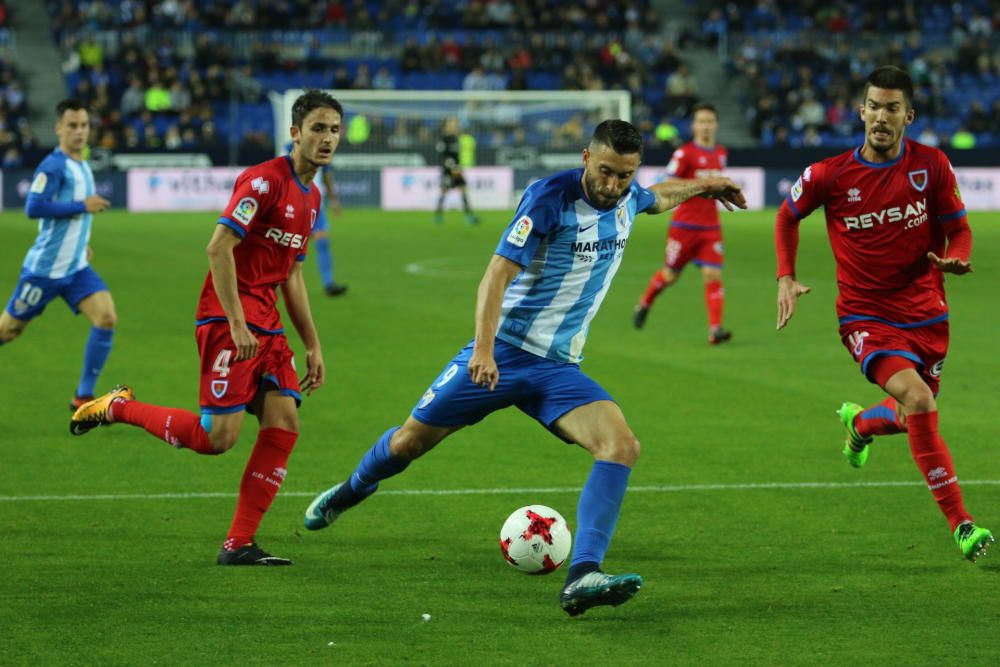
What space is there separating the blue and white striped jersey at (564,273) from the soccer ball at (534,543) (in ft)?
2.30

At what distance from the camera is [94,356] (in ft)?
34.8

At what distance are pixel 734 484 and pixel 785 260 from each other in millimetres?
1509

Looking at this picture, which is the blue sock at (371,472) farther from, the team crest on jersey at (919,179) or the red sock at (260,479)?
the team crest on jersey at (919,179)

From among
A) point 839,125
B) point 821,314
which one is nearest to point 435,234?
point 821,314

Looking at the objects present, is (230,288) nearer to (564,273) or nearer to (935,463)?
(564,273)

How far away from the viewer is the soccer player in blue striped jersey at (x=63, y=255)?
10.4m

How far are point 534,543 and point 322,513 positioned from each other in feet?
3.88

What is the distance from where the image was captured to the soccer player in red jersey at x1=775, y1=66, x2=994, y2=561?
708 cm

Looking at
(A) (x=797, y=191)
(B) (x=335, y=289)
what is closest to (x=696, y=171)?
(B) (x=335, y=289)

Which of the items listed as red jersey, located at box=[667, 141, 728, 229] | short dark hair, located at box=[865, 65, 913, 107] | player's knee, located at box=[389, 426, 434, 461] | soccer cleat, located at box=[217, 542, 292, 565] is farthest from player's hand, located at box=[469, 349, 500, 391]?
red jersey, located at box=[667, 141, 728, 229]

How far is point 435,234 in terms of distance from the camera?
29.0 m

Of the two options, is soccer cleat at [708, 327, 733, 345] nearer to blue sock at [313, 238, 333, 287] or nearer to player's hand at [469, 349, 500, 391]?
blue sock at [313, 238, 333, 287]

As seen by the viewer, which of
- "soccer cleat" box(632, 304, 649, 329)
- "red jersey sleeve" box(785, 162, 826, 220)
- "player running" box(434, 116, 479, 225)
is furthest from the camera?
"player running" box(434, 116, 479, 225)

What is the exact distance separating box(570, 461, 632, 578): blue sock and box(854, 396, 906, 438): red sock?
250 cm
